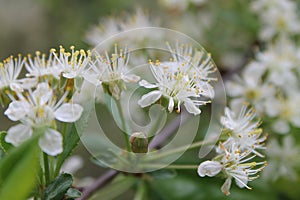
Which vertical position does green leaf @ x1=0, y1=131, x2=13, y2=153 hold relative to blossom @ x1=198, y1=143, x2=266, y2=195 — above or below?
above

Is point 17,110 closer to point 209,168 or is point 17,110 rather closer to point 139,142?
point 139,142

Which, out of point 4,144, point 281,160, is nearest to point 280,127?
point 281,160

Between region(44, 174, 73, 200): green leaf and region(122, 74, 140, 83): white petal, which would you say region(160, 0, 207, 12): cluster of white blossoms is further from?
region(44, 174, 73, 200): green leaf

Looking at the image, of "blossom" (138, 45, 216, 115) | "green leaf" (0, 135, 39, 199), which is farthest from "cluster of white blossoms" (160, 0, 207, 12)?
"green leaf" (0, 135, 39, 199)

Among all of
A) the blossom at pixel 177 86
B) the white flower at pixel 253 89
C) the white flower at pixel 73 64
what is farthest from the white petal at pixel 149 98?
the white flower at pixel 253 89

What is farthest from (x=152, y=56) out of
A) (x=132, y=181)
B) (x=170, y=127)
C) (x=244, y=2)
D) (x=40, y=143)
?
(x=40, y=143)

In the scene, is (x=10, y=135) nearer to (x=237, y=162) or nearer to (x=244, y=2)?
(x=237, y=162)
